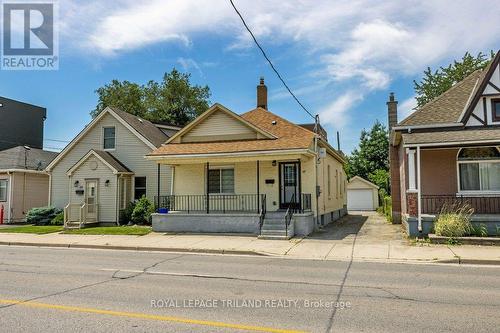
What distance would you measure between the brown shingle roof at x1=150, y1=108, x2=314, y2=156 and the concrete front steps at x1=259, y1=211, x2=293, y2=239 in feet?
10.2

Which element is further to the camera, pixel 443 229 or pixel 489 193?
pixel 489 193

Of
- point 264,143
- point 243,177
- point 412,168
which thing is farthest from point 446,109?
point 243,177

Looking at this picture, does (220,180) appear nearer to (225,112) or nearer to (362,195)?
(225,112)

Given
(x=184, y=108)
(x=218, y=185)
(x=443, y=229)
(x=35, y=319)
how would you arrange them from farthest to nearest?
(x=184, y=108), (x=218, y=185), (x=443, y=229), (x=35, y=319)

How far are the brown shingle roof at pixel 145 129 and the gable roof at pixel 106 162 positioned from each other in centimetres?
222

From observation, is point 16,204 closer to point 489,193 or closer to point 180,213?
point 180,213

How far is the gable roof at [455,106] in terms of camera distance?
16.6 meters

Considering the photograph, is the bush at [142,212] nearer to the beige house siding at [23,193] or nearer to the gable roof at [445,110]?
the beige house siding at [23,193]

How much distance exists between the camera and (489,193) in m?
16.3

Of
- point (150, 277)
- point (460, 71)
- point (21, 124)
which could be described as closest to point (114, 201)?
point (150, 277)

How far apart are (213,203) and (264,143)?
4075 mm

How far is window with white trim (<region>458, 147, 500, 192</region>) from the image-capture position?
16516 mm

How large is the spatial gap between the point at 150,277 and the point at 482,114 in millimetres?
14679

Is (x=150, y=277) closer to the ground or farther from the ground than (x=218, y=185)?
closer to the ground
